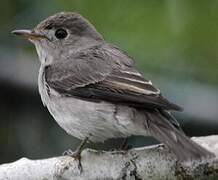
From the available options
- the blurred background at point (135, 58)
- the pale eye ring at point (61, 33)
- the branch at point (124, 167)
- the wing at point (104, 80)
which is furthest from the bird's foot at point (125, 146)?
the pale eye ring at point (61, 33)

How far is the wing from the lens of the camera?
5586 millimetres

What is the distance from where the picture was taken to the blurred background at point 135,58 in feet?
21.9

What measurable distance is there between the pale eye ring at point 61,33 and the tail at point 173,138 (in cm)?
160

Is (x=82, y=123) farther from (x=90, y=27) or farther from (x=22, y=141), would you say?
(x=22, y=141)

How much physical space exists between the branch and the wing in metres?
0.34

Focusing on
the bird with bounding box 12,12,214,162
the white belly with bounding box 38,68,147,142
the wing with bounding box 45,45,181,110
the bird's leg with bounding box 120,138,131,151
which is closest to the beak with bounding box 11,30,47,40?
the bird with bounding box 12,12,214,162

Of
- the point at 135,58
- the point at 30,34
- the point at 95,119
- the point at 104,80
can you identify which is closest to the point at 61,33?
the point at 30,34

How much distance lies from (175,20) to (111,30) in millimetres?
791

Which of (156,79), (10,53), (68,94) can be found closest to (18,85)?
(10,53)

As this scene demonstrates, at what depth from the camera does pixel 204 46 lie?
6.84 metres

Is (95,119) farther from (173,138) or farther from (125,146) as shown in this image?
(173,138)

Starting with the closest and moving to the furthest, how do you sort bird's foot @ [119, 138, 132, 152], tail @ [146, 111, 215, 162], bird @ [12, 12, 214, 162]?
tail @ [146, 111, 215, 162] < bird @ [12, 12, 214, 162] < bird's foot @ [119, 138, 132, 152]

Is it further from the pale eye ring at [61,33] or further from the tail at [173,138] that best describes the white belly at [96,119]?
the pale eye ring at [61,33]

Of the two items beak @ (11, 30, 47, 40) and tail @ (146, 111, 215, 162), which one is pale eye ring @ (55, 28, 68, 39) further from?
tail @ (146, 111, 215, 162)
